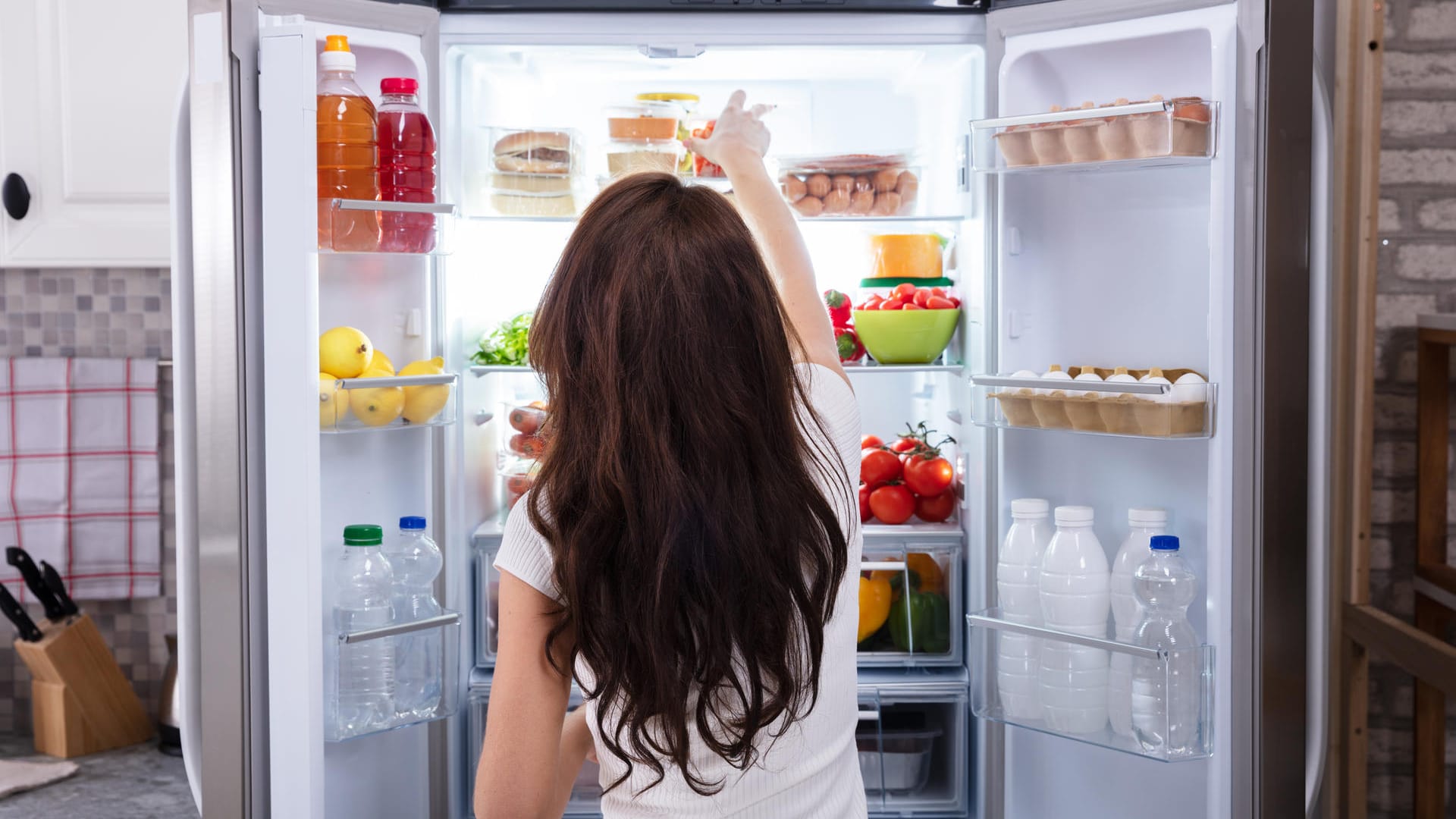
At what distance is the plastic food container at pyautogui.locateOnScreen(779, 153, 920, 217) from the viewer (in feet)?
6.77

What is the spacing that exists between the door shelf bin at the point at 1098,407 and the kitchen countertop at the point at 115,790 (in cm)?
159

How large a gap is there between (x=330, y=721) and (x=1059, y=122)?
1.41 meters

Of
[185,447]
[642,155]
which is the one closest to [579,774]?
[185,447]

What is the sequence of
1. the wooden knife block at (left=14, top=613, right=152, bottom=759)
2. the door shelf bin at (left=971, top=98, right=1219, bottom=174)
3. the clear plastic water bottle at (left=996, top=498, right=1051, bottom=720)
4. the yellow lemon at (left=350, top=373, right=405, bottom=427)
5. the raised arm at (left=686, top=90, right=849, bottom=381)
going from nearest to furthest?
the raised arm at (left=686, top=90, right=849, bottom=381), the door shelf bin at (left=971, top=98, right=1219, bottom=174), the yellow lemon at (left=350, top=373, right=405, bottom=427), the clear plastic water bottle at (left=996, top=498, right=1051, bottom=720), the wooden knife block at (left=14, top=613, right=152, bottom=759)

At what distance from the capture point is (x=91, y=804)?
80.1 inches

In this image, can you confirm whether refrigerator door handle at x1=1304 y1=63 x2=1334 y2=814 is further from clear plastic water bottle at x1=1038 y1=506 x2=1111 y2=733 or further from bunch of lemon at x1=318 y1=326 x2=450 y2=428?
bunch of lemon at x1=318 y1=326 x2=450 y2=428

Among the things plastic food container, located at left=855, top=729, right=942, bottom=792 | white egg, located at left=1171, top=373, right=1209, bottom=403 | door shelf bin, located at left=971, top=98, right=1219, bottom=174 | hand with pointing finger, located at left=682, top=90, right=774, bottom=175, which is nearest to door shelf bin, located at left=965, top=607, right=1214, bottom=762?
plastic food container, located at left=855, top=729, right=942, bottom=792

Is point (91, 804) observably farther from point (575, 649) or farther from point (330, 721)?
point (575, 649)

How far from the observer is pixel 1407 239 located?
6.65 ft

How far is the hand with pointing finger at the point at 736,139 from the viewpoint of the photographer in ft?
5.11

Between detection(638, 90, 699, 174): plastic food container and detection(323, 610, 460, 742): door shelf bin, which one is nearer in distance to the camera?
detection(323, 610, 460, 742): door shelf bin

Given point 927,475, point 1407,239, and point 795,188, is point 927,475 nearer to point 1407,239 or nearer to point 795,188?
point 795,188

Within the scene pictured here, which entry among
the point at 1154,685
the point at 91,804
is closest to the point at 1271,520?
the point at 1154,685

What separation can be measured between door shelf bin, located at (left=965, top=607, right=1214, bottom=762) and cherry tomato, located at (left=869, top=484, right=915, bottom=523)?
0.32 metres
